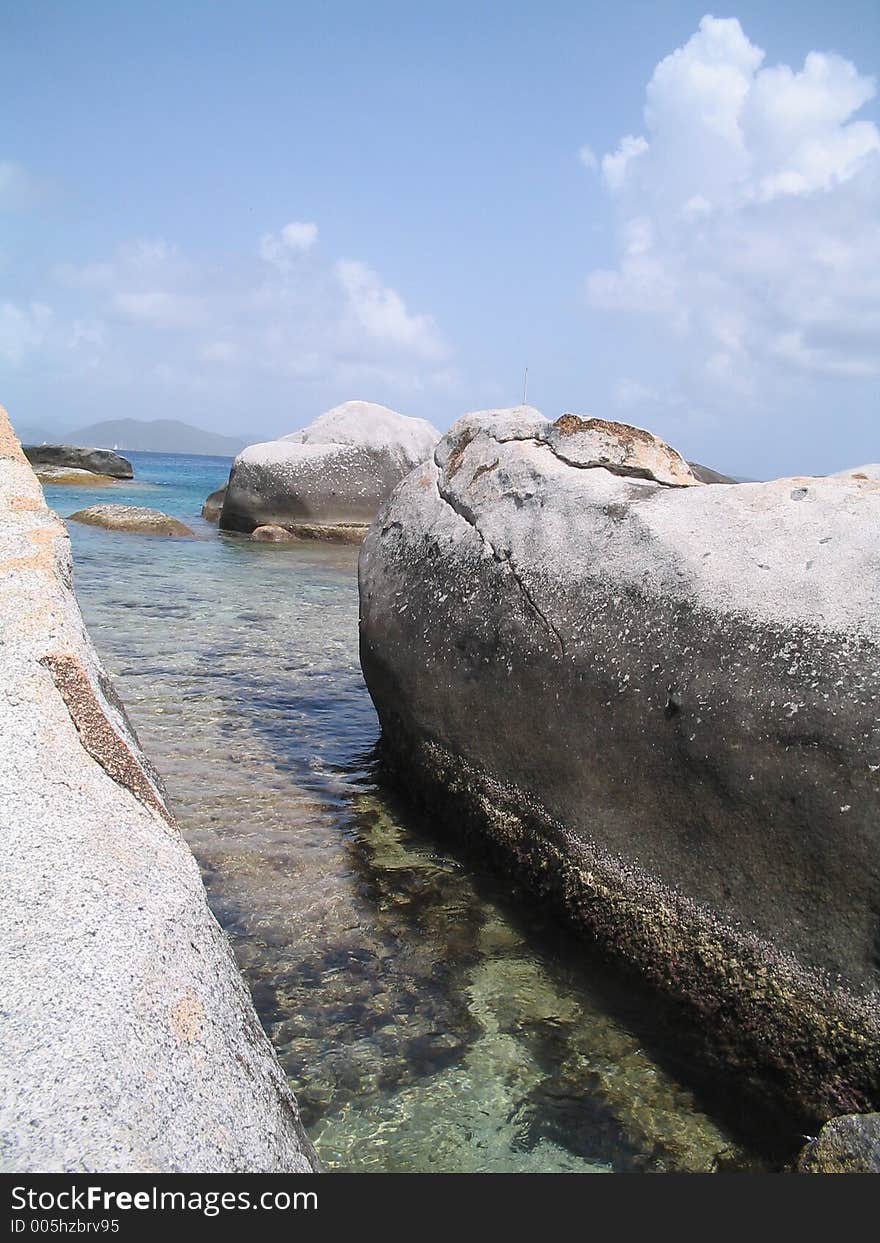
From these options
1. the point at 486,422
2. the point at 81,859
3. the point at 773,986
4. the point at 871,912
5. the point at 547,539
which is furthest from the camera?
the point at 486,422

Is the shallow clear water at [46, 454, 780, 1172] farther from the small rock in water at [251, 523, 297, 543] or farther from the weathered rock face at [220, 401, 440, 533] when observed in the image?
the weathered rock face at [220, 401, 440, 533]

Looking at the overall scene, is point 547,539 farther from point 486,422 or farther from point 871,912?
point 871,912

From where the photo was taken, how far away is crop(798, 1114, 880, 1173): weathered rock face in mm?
2047

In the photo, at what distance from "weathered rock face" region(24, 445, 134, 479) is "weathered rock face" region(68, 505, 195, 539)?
54.5ft

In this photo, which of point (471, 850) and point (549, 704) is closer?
point (549, 704)

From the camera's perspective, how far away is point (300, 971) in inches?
127

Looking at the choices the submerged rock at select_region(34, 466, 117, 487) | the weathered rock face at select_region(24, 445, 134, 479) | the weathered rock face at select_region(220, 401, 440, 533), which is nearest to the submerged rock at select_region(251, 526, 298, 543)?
the weathered rock face at select_region(220, 401, 440, 533)

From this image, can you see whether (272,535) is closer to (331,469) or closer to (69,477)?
(331,469)

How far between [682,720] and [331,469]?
13.5m

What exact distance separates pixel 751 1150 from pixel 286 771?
3044mm

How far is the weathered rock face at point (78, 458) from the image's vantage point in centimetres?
3303

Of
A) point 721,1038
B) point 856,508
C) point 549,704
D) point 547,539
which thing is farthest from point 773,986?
point 547,539

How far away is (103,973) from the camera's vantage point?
1825 mm

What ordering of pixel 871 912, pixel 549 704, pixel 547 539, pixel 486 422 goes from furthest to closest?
pixel 486 422 → pixel 547 539 → pixel 549 704 → pixel 871 912
